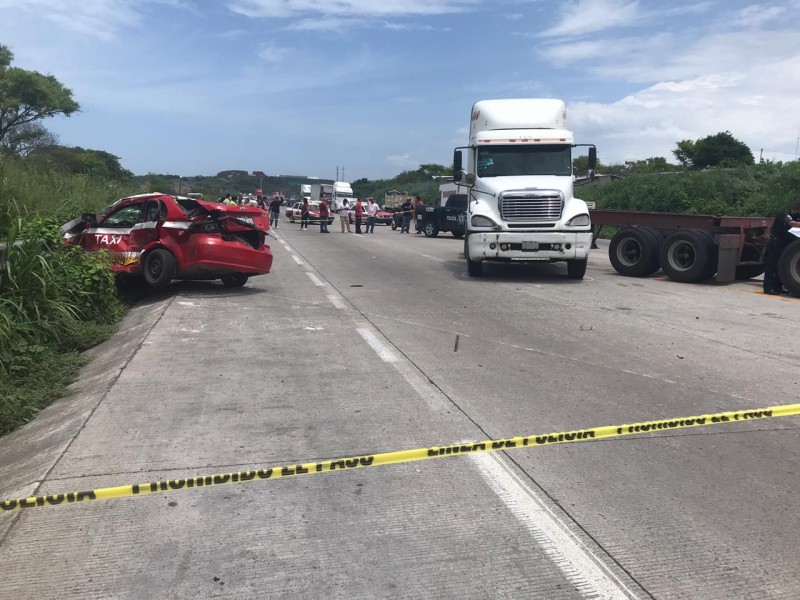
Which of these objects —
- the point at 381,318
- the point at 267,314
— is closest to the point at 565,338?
the point at 381,318

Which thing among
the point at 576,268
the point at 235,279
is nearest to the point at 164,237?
the point at 235,279

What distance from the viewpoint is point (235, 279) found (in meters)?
12.4

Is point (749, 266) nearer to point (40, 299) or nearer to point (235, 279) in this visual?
point (235, 279)

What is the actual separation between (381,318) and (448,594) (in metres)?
6.78

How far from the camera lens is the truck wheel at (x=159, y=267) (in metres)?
10.9

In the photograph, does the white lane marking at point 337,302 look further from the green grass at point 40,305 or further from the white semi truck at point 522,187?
the white semi truck at point 522,187

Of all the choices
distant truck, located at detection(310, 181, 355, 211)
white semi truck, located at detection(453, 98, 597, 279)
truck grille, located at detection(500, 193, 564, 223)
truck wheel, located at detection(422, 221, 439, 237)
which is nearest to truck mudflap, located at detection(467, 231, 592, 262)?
white semi truck, located at detection(453, 98, 597, 279)

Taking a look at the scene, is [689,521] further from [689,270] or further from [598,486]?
[689,270]

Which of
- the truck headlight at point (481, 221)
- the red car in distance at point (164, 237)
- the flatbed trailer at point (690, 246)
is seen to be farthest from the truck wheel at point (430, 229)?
the red car in distance at point (164, 237)

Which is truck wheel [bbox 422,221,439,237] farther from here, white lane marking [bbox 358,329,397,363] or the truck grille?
white lane marking [bbox 358,329,397,363]

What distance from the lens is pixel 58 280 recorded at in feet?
28.9

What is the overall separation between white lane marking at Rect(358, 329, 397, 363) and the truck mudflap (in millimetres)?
5581

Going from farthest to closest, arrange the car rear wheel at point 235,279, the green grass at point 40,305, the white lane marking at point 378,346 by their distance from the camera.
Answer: the car rear wheel at point 235,279 < the white lane marking at point 378,346 < the green grass at point 40,305

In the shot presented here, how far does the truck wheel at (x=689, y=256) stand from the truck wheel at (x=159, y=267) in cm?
1007
